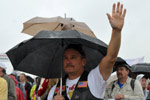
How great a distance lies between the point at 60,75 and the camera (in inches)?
149

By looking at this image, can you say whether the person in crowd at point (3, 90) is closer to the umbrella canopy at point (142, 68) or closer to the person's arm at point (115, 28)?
the person's arm at point (115, 28)

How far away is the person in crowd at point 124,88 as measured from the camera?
5.06 m

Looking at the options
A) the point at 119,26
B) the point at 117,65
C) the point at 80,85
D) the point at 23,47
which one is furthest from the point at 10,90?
the point at 119,26

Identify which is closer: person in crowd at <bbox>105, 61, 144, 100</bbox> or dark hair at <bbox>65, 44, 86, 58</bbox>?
dark hair at <bbox>65, 44, 86, 58</bbox>

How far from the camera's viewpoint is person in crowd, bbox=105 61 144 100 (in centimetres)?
506

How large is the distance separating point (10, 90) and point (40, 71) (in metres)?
2.49

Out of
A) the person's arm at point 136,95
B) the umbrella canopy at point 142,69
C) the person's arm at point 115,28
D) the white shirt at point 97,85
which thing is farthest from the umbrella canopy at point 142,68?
the person's arm at point 115,28

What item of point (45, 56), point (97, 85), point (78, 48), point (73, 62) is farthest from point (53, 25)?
point (97, 85)

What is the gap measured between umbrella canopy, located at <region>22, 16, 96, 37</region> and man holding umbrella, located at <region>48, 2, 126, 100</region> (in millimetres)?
414

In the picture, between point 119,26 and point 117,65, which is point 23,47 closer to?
point 119,26

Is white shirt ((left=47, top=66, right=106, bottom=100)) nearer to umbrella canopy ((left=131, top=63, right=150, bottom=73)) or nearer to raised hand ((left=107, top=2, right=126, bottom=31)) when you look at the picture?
raised hand ((left=107, top=2, right=126, bottom=31))

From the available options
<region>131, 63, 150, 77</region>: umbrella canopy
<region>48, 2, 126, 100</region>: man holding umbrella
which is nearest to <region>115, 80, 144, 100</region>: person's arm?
<region>48, 2, 126, 100</region>: man holding umbrella

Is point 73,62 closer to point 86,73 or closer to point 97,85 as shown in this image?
point 86,73

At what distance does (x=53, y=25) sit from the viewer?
396 centimetres
